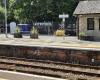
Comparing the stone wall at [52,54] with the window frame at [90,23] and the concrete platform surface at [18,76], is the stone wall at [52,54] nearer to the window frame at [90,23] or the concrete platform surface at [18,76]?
the concrete platform surface at [18,76]

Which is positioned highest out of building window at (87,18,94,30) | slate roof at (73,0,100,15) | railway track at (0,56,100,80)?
slate roof at (73,0,100,15)

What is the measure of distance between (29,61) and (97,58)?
3882 mm

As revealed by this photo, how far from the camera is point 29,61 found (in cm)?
1769

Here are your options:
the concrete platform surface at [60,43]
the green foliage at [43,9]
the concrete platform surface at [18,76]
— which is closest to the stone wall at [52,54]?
the concrete platform surface at [60,43]

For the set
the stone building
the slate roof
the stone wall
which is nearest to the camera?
the stone wall

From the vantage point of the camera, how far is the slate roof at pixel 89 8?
35.3 meters

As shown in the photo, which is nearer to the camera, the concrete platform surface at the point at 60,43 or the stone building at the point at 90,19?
the concrete platform surface at the point at 60,43

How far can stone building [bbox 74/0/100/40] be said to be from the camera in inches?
1380

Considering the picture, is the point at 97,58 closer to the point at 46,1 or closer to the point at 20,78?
the point at 20,78

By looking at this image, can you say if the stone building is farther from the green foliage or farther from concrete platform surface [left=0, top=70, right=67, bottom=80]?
concrete platform surface [left=0, top=70, right=67, bottom=80]

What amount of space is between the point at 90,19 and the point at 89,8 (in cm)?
140

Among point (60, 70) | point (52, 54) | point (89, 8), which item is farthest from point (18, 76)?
point (89, 8)

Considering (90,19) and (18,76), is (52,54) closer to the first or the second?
(18,76)

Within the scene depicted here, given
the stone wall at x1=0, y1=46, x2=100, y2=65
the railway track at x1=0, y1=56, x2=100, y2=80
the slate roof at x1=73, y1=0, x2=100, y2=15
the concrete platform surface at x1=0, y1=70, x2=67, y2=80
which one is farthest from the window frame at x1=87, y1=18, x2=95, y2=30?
the concrete platform surface at x1=0, y1=70, x2=67, y2=80
